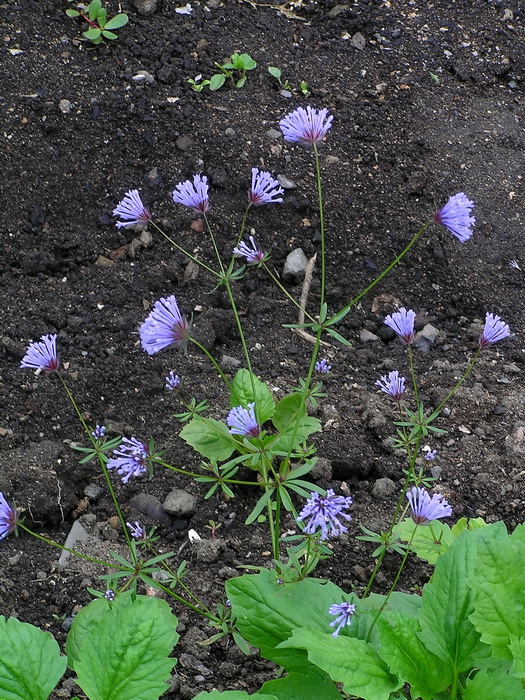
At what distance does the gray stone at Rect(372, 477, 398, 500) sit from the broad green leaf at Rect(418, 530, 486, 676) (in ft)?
2.16

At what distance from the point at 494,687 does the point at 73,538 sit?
1332 mm

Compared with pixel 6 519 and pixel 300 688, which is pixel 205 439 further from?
pixel 300 688

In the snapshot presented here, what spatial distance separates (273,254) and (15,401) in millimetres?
1168

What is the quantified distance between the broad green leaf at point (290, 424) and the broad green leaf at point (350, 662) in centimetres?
54

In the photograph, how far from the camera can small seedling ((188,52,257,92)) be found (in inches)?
152

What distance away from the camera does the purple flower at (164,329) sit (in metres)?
1.96

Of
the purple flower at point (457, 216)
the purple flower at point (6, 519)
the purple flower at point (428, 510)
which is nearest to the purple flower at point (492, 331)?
the purple flower at point (457, 216)

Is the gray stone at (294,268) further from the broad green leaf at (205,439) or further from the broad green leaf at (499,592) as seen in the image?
the broad green leaf at (499,592)

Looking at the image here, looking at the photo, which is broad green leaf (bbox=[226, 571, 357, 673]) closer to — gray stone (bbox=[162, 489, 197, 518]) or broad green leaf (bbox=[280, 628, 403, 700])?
broad green leaf (bbox=[280, 628, 403, 700])

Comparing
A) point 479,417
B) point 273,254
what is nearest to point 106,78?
point 273,254

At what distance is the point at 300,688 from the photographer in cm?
201

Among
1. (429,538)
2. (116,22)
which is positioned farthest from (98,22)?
(429,538)

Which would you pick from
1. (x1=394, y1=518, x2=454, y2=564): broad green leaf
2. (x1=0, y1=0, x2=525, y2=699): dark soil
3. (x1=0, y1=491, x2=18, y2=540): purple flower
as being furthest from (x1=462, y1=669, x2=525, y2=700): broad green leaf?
(x1=0, y1=491, x2=18, y2=540): purple flower

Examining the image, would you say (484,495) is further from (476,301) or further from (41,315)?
(41,315)
